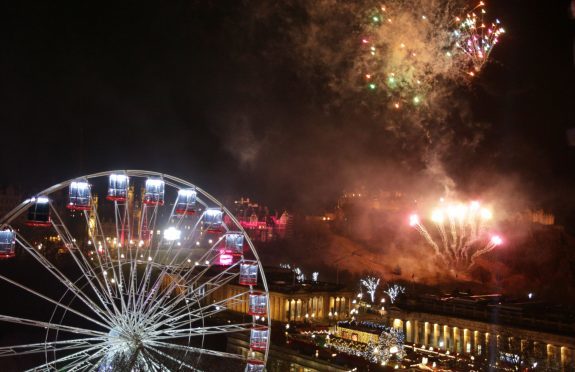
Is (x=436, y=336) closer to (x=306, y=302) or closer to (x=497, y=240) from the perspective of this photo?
(x=306, y=302)

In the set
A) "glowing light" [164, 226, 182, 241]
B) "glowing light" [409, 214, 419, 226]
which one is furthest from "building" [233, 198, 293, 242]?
"glowing light" [164, 226, 182, 241]

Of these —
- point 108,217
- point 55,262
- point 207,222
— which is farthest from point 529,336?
point 108,217

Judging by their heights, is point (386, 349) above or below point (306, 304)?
below

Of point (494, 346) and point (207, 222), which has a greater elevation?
point (207, 222)

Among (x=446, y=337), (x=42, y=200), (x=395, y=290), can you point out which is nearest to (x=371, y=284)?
(x=395, y=290)

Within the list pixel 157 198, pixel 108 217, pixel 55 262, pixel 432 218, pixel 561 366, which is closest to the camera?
pixel 157 198

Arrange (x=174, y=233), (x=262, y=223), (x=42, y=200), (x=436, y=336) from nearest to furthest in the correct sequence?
(x=42, y=200) < (x=174, y=233) < (x=436, y=336) < (x=262, y=223)

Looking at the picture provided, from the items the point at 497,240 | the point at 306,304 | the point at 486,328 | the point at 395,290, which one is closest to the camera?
the point at 486,328

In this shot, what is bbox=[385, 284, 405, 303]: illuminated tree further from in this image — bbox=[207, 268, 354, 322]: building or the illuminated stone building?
the illuminated stone building

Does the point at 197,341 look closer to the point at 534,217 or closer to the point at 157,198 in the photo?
the point at 157,198
